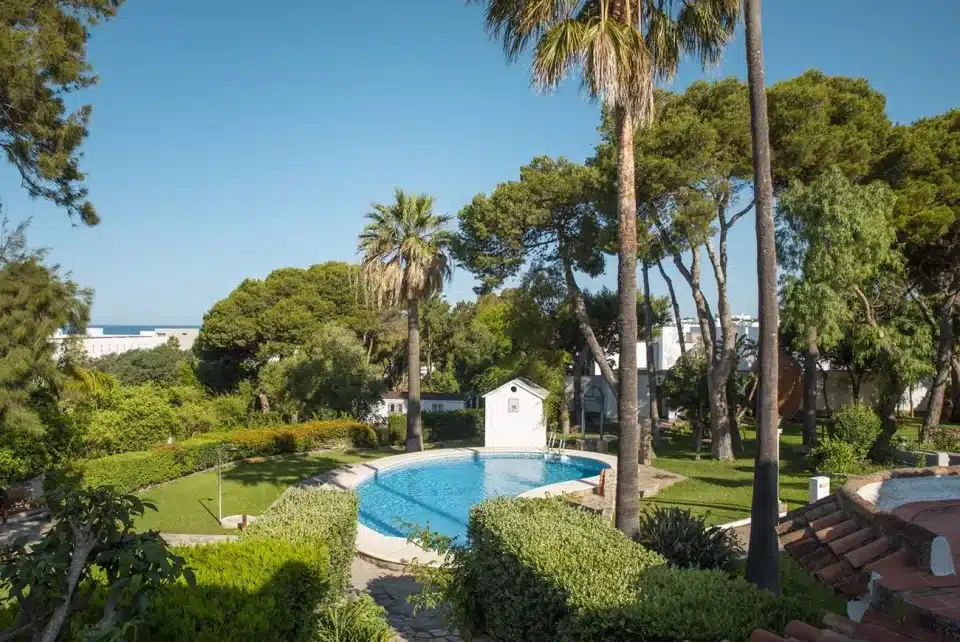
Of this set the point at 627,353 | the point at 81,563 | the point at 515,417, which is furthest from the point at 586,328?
the point at 81,563

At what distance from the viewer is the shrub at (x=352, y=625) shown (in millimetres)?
6410

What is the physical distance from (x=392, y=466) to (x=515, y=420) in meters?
6.25

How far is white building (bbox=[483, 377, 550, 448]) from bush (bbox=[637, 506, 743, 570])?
52.6 feet

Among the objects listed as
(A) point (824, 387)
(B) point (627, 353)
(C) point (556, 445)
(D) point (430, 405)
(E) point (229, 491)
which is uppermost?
(B) point (627, 353)

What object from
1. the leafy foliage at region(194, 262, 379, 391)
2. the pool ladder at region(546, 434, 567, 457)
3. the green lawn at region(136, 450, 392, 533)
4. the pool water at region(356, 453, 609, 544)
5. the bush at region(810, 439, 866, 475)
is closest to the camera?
the green lawn at region(136, 450, 392, 533)

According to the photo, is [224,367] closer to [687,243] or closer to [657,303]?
[657,303]

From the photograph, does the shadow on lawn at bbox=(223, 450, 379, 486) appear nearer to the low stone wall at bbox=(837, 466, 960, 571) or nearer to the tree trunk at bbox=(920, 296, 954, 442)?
the low stone wall at bbox=(837, 466, 960, 571)

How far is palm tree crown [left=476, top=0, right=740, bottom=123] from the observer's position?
970cm

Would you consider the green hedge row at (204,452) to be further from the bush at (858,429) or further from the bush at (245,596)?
the bush at (858,429)

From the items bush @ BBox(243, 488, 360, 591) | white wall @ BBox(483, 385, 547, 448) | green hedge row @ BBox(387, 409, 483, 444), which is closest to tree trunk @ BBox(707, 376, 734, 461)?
white wall @ BBox(483, 385, 547, 448)

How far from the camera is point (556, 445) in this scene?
87.2 feet

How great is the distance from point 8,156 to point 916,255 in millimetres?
24934

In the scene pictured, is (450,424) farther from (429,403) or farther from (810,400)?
(810,400)

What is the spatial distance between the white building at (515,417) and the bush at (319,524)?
641 inches
